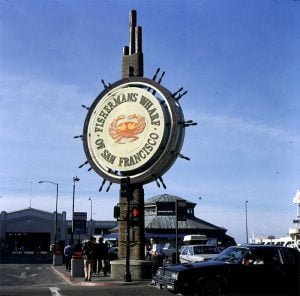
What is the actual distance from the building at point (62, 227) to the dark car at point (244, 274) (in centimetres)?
5031

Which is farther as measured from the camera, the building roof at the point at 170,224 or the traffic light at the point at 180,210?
the building roof at the point at 170,224

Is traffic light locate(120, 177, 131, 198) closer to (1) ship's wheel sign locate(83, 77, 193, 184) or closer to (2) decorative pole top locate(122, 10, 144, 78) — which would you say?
(1) ship's wheel sign locate(83, 77, 193, 184)

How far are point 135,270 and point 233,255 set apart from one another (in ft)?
23.3

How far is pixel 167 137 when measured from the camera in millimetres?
21375

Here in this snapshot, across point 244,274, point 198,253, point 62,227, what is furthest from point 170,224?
point 244,274

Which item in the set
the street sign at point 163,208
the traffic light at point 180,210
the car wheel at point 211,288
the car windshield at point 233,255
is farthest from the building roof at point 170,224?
the car wheel at point 211,288

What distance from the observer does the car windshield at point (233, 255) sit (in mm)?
13984

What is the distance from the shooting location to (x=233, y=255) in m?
14.3

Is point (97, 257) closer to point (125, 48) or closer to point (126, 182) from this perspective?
point (126, 182)

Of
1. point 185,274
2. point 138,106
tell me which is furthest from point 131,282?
point 138,106

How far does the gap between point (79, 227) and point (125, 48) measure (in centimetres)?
1981

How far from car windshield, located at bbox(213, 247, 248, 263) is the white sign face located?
756 centimetres

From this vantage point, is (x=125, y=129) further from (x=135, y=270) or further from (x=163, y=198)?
(x=163, y=198)

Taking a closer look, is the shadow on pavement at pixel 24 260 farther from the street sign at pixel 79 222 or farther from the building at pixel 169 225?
the building at pixel 169 225
